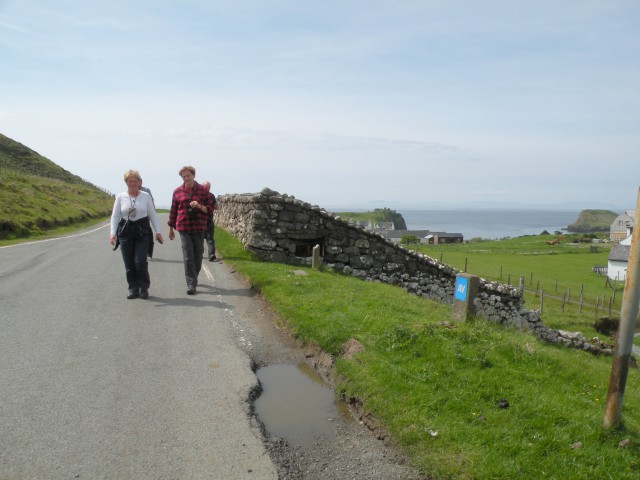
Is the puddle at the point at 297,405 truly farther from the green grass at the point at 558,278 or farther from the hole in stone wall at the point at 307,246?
the green grass at the point at 558,278

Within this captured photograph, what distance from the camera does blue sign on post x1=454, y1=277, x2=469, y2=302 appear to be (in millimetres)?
7953

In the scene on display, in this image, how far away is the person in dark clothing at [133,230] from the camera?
9.27m

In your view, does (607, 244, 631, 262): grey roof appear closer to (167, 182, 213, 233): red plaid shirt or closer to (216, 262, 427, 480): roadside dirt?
(167, 182, 213, 233): red plaid shirt

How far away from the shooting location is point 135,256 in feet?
30.6

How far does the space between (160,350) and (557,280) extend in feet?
172

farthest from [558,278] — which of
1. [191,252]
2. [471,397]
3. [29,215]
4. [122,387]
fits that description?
[122,387]

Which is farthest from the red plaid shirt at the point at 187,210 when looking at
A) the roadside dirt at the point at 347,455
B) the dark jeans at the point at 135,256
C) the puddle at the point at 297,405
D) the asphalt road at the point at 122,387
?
the roadside dirt at the point at 347,455

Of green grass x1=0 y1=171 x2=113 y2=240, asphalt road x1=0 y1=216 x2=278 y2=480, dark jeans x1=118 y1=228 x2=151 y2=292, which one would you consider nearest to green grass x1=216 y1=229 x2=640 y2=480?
asphalt road x1=0 y1=216 x2=278 y2=480

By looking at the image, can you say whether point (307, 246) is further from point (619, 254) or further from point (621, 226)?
point (621, 226)

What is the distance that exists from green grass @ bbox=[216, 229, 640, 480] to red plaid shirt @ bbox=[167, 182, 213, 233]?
2929 mm

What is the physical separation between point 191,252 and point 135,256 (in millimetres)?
1111

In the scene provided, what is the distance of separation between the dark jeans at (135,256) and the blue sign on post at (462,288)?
552 cm

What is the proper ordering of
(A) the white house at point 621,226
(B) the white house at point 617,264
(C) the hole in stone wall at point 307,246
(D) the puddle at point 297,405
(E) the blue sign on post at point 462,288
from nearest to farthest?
(D) the puddle at point 297,405
(E) the blue sign on post at point 462,288
(C) the hole in stone wall at point 307,246
(B) the white house at point 617,264
(A) the white house at point 621,226

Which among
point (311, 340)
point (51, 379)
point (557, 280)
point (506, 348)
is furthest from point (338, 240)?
point (557, 280)
